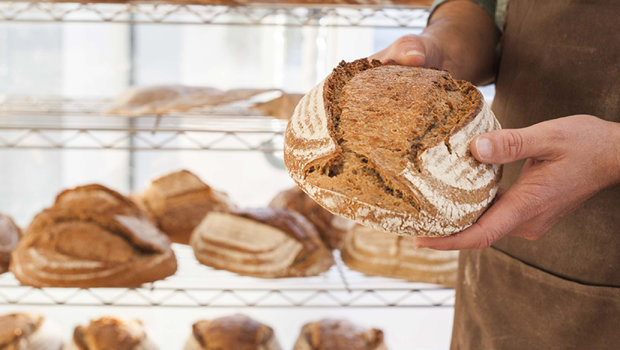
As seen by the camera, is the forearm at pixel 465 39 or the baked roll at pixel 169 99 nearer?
the forearm at pixel 465 39

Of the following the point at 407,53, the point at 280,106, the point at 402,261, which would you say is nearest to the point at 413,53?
the point at 407,53

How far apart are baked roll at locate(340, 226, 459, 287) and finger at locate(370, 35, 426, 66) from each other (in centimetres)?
67

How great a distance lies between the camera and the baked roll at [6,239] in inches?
53.2

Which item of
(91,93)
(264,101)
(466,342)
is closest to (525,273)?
(466,342)

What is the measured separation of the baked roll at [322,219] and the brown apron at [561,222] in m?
0.62

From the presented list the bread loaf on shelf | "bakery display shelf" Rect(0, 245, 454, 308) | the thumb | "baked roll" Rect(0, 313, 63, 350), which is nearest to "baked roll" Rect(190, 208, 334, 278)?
"bakery display shelf" Rect(0, 245, 454, 308)

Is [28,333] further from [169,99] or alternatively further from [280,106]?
[280,106]

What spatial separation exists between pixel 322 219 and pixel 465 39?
77 cm

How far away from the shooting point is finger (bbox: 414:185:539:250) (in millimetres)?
657

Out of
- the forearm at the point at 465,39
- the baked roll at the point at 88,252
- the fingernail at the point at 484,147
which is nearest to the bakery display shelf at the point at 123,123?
the baked roll at the point at 88,252

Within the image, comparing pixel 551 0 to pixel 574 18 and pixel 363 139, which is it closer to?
pixel 574 18

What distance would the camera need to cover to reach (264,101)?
1383 millimetres

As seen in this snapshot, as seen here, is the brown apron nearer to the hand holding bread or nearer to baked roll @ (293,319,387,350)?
the hand holding bread

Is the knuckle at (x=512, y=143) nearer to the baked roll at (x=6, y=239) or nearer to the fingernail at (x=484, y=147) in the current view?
the fingernail at (x=484, y=147)
